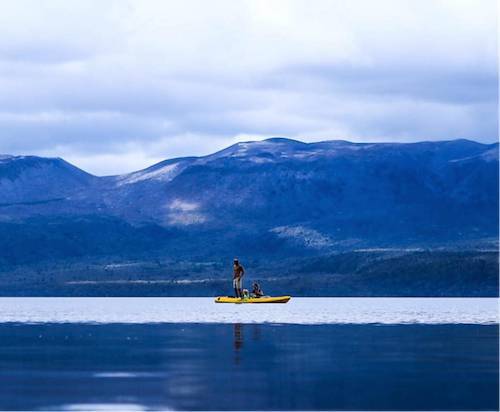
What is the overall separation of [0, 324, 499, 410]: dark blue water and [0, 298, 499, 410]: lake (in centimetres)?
4

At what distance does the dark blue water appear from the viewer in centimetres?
3838

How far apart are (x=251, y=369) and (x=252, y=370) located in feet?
1.34

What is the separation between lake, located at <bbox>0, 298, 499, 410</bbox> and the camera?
38344 mm

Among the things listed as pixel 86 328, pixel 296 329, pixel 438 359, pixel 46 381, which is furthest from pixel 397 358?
pixel 86 328

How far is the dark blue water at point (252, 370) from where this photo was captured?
126ft

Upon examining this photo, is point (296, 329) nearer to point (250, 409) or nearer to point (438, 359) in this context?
point (438, 359)

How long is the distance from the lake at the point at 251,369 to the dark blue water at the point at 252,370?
4 centimetres

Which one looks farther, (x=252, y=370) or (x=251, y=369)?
(x=251, y=369)

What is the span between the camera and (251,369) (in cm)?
4753

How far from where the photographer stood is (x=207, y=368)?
48.2 m

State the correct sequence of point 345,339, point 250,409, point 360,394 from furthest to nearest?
point 345,339 < point 360,394 < point 250,409

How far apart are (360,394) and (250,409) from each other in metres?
4.59

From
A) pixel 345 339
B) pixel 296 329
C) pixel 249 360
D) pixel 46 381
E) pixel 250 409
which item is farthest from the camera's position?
pixel 296 329

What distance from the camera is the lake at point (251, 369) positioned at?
1510 inches
